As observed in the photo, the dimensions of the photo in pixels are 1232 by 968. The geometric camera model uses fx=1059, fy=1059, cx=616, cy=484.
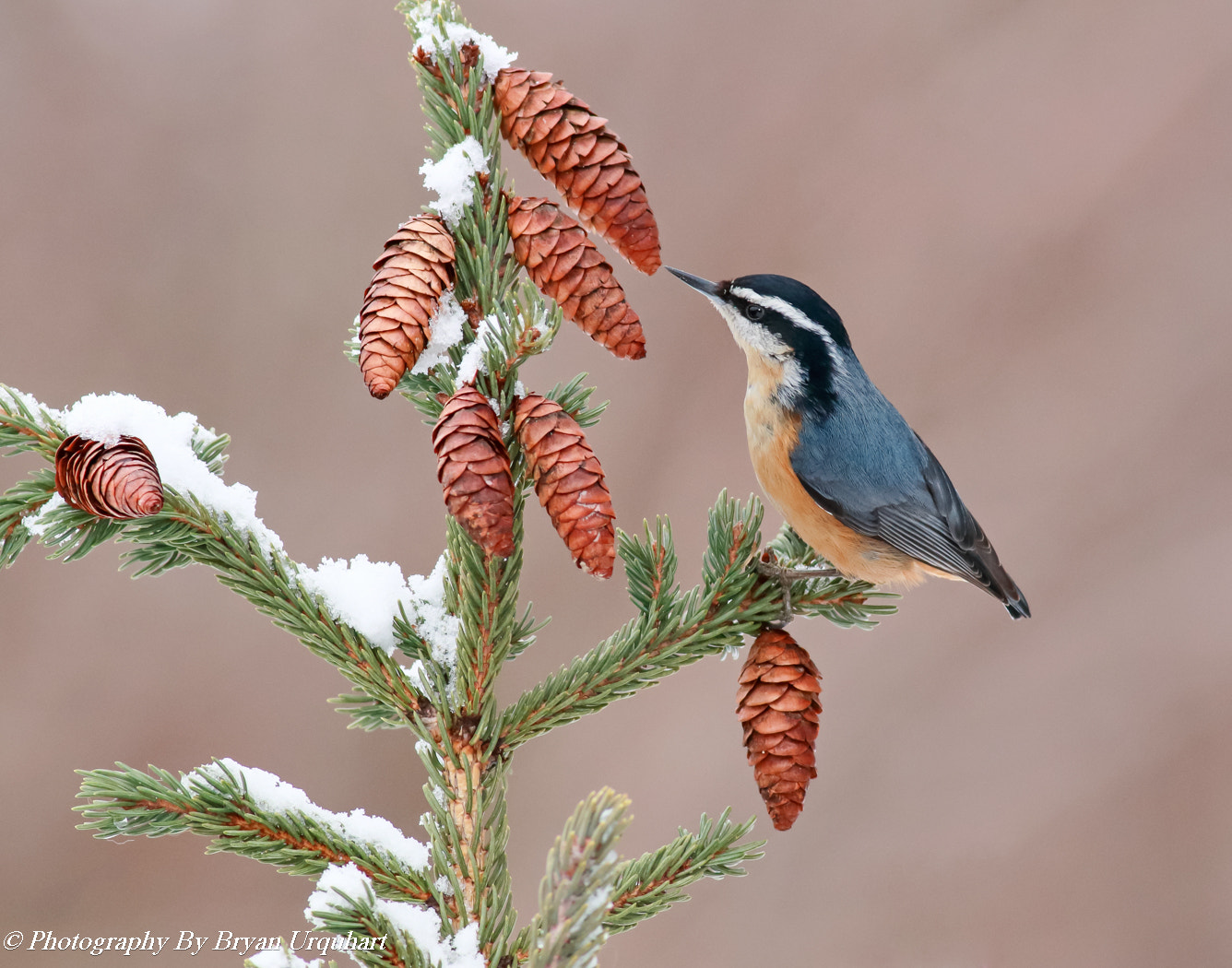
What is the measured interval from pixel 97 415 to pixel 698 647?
2.42 feet

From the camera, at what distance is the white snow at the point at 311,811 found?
103cm

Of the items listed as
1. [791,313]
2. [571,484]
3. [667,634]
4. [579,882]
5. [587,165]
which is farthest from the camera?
[791,313]

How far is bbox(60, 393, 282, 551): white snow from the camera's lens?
1.06m

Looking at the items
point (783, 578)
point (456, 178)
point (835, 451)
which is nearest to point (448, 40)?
point (456, 178)

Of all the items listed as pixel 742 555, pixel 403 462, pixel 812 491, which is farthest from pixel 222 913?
pixel 742 555

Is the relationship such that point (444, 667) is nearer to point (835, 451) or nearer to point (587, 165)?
point (587, 165)

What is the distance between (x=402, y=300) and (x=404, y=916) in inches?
23.7

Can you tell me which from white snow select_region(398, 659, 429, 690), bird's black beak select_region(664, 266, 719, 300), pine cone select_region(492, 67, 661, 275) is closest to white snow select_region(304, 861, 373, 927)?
white snow select_region(398, 659, 429, 690)

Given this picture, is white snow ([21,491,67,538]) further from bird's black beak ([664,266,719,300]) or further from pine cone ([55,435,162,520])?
bird's black beak ([664,266,719,300])

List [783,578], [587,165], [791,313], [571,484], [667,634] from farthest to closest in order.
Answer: [791,313], [783,578], [667,634], [587,165], [571,484]

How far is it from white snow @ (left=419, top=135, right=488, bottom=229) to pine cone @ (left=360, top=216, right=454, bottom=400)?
5cm

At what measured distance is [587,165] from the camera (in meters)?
1.15

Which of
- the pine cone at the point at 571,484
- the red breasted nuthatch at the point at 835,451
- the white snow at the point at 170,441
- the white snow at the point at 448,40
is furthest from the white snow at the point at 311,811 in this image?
the red breasted nuthatch at the point at 835,451

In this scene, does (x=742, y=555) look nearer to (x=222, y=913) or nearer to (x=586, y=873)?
(x=586, y=873)
